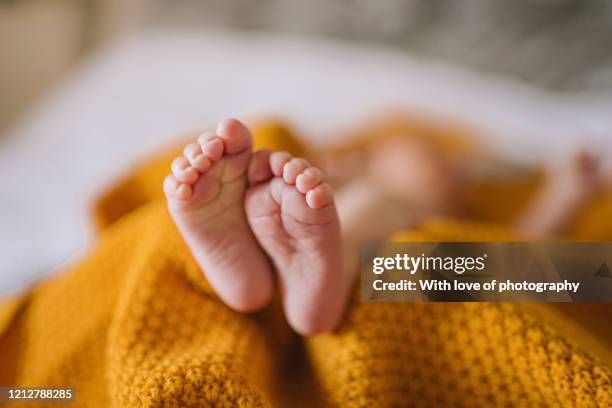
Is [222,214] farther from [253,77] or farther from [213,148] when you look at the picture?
[253,77]

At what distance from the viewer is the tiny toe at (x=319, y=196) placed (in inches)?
14.7

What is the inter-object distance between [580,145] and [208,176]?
2.10ft

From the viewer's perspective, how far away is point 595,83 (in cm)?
97

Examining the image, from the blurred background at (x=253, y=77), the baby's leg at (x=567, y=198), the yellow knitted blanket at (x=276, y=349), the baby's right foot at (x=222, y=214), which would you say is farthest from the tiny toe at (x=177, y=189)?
the baby's leg at (x=567, y=198)

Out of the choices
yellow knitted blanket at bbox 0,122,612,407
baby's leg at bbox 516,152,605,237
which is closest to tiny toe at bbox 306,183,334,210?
yellow knitted blanket at bbox 0,122,612,407

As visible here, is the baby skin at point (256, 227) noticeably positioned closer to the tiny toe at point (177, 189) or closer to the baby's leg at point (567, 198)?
the tiny toe at point (177, 189)

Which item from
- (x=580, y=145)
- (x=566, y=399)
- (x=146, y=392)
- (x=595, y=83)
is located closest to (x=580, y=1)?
(x=595, y=83)

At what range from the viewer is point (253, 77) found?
1146mm

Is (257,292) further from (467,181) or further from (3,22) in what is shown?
(3,22)

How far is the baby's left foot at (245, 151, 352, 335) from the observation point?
0.39m

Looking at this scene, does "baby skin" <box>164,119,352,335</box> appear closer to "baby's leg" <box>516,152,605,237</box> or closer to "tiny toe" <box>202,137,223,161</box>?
"tiny toe" <box>202,137,223,161</box>

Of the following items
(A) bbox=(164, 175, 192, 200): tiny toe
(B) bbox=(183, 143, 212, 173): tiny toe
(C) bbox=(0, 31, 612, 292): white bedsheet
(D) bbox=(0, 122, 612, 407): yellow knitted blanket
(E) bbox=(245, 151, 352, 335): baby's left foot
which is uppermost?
(C) bbox=(0, 31, 612, 292): white bedsheet

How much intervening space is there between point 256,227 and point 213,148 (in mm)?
73

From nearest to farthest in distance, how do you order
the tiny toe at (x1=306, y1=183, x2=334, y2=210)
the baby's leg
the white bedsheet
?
1. the tiny toe at (x1=306, y1=183, x2=334, y2=210)
2. the baby's leg
3. the white bedsheet
